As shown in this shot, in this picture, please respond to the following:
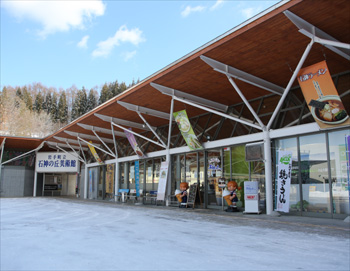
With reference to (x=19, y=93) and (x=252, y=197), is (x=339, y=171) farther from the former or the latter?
(x=19, y=93)

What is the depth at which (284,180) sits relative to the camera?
9.66m

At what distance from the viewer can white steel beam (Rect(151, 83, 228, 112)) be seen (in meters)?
11.9

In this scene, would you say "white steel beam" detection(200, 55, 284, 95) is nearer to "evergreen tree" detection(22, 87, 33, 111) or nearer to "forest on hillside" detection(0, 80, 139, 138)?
"forest on hillside" detection(0, 80, 139, 138)

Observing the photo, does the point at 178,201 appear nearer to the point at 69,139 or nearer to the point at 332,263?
the point at 332,263

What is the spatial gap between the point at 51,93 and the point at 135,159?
64981 mm

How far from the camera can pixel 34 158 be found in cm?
2964

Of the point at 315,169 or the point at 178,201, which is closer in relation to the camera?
the point at 315,169

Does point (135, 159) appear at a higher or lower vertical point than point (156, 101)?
lower

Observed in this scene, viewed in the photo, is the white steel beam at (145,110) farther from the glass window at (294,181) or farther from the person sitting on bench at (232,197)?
the glass window at (294,181)

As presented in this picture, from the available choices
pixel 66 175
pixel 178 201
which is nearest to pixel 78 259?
pixel 178 201

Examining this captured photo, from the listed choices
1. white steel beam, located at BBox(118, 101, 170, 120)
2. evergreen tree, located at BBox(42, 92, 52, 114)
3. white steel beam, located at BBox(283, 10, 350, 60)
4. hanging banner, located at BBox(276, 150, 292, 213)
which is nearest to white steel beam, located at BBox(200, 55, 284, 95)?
hanging banner, located at BBox(276, 150, 292, 213)

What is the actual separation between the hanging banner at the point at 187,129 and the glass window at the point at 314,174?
15.1 feet

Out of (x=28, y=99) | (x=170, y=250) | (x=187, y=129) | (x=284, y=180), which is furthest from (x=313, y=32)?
(x=28, y=99)

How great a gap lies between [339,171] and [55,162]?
25542 mm
